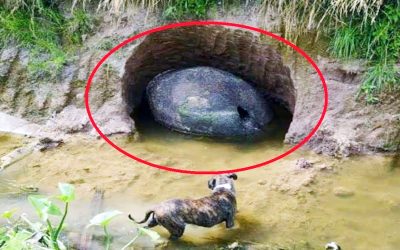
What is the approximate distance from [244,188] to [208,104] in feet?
4.58

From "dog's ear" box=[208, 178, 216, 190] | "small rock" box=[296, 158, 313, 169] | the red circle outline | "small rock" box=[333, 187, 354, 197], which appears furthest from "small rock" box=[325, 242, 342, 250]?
the red circle outline

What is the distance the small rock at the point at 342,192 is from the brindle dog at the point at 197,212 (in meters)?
0.93

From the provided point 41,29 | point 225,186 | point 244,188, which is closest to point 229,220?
point 225,186

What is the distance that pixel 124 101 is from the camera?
6832 mm

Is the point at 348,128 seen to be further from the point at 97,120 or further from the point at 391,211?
the point at 97,120

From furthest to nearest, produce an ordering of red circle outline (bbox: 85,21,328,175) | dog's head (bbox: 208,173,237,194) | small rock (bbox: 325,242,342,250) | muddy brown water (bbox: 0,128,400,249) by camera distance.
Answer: red circle outline (bbox: 85,21,328,175) → dog's head (bbox: 208,173,237,194) → muddy brown water (bbox: 0,128,400,249) → small rock (bbox: 325,242,342,250)

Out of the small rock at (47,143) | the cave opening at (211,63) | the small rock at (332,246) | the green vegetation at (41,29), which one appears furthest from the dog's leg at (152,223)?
the green vegetation at (41,29)

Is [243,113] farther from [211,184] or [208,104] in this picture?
[211,184]

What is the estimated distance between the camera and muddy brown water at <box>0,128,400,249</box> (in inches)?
193

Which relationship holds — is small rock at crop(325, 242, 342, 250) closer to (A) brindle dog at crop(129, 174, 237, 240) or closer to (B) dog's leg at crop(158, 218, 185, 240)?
(A) brindle dog at crop(129, 174, 237, 240)

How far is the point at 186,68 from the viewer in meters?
7.27

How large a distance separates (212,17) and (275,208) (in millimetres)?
2325

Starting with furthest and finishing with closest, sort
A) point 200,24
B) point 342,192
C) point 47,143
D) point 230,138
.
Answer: point 200,24
point 230,138
point 47,143
point 342,192

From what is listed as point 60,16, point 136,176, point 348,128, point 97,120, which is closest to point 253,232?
point 136,176
